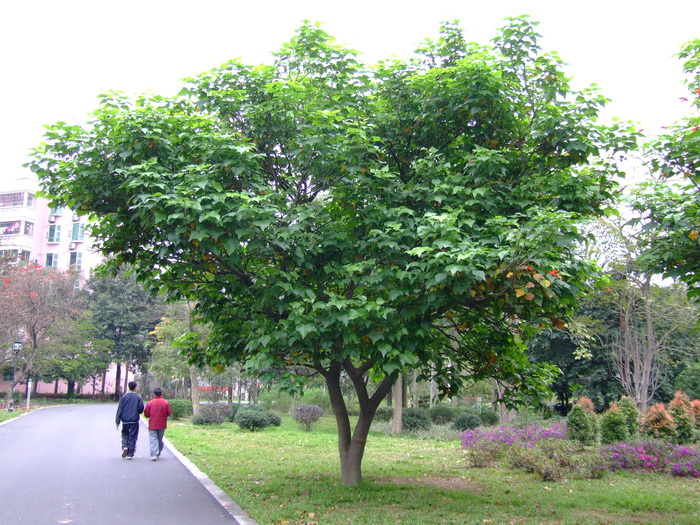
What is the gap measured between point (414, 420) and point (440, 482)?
12.1 metres

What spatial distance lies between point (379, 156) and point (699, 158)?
3.79 meters

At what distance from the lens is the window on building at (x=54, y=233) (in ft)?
175

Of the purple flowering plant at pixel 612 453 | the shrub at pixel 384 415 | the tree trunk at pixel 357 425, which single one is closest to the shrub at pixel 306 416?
the shrub at pixel 384 415

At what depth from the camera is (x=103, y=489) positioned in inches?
320

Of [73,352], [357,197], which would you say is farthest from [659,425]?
[73,352]

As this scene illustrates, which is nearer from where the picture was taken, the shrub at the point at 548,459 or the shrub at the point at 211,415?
the shrub at the point at 548,459

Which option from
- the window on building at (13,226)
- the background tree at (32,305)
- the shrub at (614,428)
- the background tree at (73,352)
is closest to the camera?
the shrub at (614,428)

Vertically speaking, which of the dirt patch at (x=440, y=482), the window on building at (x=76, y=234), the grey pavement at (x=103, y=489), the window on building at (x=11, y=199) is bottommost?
the dirt patch at (x=440, y=482)

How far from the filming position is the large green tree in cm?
607

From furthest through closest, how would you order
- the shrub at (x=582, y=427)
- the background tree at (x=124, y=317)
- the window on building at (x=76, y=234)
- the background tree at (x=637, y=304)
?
the window on building at (x=76, y=234) → the background tree at (x=124, y=317) → the background tree at (x=637, y=304) → the shrub at (x=582, y=427)

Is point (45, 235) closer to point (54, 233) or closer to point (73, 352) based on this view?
point (54, 233)

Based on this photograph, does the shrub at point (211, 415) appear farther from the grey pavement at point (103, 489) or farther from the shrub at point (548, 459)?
the shrub at point (548, 459)

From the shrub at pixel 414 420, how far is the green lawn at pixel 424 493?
314 inches

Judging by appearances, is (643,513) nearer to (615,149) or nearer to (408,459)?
(615,149)
